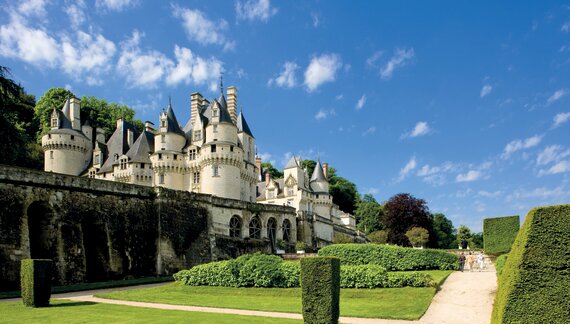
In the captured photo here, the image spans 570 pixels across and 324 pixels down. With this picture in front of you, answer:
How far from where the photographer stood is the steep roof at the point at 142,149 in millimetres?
47562

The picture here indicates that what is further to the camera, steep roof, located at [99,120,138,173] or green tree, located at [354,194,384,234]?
green tree, located at [354,194,384,234]

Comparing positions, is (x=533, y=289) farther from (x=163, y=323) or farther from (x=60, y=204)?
(x=60, y=204)

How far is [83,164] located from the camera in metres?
52.2

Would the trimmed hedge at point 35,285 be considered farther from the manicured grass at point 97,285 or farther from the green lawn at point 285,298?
the manicured grass at point 97,285

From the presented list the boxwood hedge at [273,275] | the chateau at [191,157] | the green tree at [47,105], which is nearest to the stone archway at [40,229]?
the boxwood hedge at [273,275]

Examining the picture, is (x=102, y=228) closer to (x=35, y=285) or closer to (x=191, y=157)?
(x=35, y=285)

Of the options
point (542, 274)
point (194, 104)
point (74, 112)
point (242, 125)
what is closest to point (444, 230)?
point (242, 125)

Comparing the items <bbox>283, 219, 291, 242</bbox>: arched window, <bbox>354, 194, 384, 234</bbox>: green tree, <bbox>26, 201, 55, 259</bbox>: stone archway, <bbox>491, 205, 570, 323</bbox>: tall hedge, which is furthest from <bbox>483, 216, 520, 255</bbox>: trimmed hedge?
<bbox>354, 194, 384, 234</bbox>: green tree

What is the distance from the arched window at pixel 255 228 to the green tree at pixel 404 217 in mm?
22602

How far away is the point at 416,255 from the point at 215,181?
22522mm

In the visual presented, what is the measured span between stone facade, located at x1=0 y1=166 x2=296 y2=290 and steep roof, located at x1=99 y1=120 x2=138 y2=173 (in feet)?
61.6

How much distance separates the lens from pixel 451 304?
57.2ft

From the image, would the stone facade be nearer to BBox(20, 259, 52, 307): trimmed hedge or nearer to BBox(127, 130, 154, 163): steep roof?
BBox(20, 259, 52, 307): trimmed hedge

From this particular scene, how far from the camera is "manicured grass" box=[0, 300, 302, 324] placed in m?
13.3
